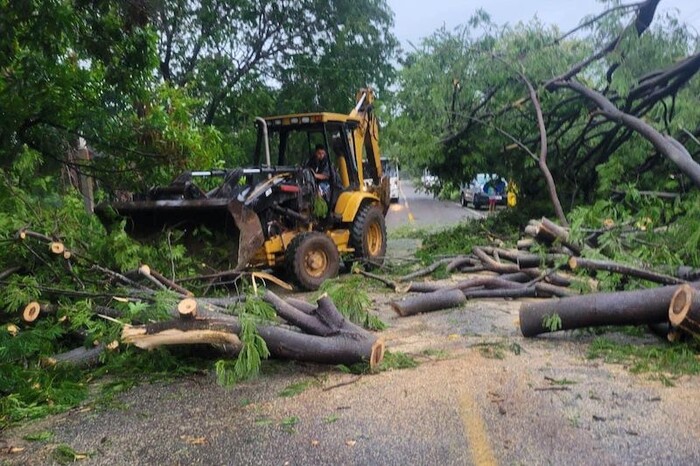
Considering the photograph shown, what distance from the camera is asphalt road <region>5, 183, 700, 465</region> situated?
3.77 m

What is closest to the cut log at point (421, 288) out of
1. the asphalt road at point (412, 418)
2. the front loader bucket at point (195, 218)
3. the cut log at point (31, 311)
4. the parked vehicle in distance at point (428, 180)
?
the front loader bucket at point (195, 218)

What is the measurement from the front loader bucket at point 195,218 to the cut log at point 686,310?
15.4 feet

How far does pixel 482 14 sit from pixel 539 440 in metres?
9.62

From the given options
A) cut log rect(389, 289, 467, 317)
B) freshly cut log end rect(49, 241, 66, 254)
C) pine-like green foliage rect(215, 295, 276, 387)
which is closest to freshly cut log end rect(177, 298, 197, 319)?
pine-like green foliage rect(215, 295, 276, 387)

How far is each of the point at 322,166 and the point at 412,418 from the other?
711 centimetres

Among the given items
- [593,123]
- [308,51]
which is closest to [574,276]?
[593,123]

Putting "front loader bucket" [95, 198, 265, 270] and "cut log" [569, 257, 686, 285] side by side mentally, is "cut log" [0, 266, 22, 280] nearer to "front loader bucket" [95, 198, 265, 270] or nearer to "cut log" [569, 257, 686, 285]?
"front loader bucket" [95, 198, 265, 270]

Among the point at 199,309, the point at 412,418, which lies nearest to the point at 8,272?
the point at 199,309

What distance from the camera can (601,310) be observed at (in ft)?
18.5

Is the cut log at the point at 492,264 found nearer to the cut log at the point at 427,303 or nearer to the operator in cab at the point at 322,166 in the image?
the cut log at the point at 427,303

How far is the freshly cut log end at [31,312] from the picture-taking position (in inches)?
218

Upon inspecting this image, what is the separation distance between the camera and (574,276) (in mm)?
7641

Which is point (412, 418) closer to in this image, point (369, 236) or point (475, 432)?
point (475, 432)

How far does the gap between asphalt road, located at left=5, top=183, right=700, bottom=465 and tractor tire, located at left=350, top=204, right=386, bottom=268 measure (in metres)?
5.37
